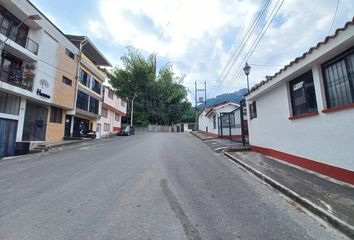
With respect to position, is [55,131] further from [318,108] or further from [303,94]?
[318,108]

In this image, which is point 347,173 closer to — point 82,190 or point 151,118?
point 82,190

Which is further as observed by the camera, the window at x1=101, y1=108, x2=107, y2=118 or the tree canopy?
the tree canopy

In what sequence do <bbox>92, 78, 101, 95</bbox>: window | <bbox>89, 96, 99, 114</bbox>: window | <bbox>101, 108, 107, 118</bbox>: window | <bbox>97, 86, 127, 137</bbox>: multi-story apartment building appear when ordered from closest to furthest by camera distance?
<bbox>89, 96, 99, 114</bbox>: window, <bbox>92, 78, 101, 95</bbox>: window, <bbox>97, 86, 127, 137</bbox>: multi-story apartment building, <bbox>101, 108, 107, 118</bbox>: window

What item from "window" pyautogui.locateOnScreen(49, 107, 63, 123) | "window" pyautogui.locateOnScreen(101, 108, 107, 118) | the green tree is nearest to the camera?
"window" pyautogui.locateOnScreen(49, 107, 63, 123)

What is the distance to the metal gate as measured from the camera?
13.2 metres

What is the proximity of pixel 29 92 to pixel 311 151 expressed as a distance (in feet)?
58.0

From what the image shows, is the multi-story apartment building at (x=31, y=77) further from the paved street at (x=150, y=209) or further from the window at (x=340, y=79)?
the window at (x=340, y=79)

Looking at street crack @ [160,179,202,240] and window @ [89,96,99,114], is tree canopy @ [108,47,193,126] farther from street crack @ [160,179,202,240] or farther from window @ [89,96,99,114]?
street crack @ [160,179,202,240]

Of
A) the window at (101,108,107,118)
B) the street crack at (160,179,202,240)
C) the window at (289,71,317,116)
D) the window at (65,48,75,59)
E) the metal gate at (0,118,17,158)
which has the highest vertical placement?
the window at (65,48,75,59)

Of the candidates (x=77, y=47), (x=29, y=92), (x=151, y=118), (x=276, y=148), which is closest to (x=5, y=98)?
(x=29, y=92)

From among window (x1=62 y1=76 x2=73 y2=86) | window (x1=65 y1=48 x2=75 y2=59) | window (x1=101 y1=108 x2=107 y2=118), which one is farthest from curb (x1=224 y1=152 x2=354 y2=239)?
window (x1=101 y1=108 x2=107 y2=118)

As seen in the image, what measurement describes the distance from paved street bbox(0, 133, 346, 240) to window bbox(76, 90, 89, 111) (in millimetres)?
17226

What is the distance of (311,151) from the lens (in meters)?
6.44

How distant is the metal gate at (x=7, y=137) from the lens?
1319 centimetres
